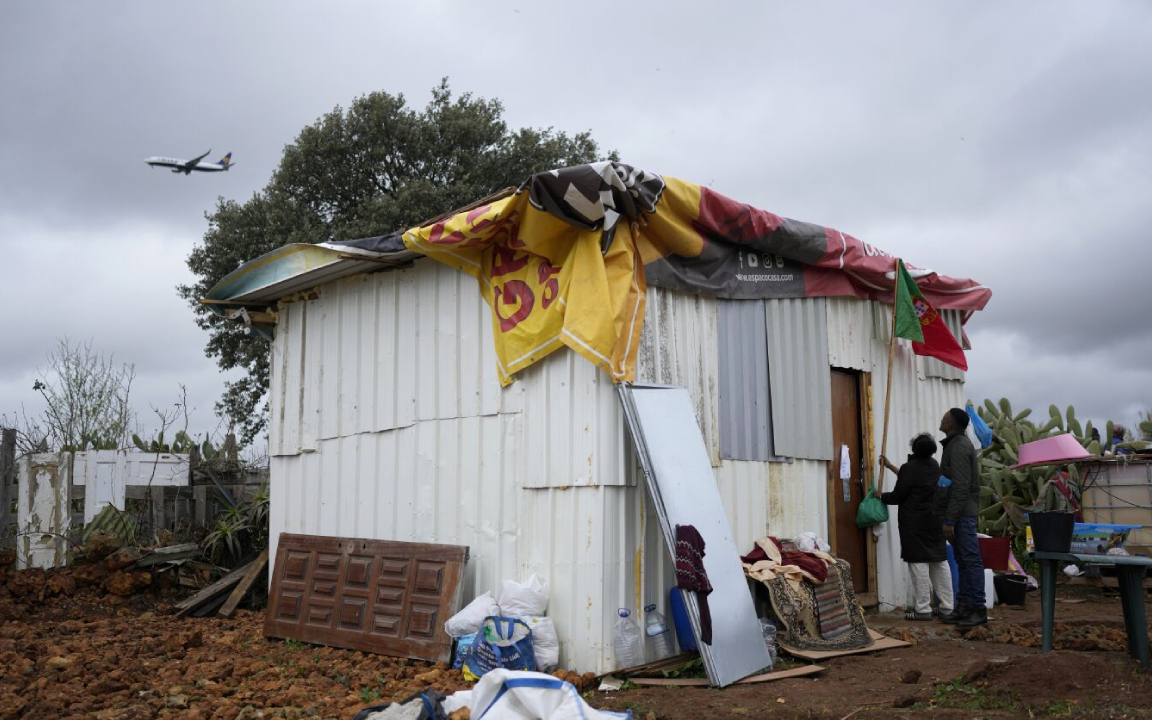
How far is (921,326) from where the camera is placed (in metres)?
9.90

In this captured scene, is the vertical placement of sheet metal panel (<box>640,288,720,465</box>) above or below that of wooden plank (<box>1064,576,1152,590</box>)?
above

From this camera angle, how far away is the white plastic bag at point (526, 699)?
4.75 meters

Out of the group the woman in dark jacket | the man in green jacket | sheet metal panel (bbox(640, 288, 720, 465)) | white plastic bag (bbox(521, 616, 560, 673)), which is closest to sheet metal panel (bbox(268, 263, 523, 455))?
sheet metal panel (bbox(640, 288, 720, 465))

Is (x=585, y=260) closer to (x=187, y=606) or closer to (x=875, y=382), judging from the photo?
(x=875, y=382)

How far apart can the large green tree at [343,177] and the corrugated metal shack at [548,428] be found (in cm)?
1141

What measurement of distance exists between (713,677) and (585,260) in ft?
9.57

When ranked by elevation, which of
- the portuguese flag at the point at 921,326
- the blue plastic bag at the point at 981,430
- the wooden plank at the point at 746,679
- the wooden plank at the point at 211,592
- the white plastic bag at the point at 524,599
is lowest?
the wooden plank at the point at 746,679

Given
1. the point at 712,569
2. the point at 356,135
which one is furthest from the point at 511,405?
the point at 356,135

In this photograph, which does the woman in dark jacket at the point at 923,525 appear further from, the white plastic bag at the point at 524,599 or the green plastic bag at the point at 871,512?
the white plastic bag at the point at 524,599

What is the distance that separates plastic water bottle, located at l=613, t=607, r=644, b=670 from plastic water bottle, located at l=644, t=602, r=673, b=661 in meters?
0.16

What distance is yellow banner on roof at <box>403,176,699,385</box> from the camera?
644cm

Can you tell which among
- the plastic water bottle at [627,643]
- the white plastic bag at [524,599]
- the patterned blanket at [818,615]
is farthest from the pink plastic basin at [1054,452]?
the white plastic bag at [524,599]

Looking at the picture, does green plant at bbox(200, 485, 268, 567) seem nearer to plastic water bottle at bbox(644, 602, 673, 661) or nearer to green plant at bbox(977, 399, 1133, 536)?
plastic water bottle at bbox(644, 602, 673, 661)

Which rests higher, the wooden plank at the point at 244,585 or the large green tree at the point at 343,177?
the large green tree at the point at 343,177
